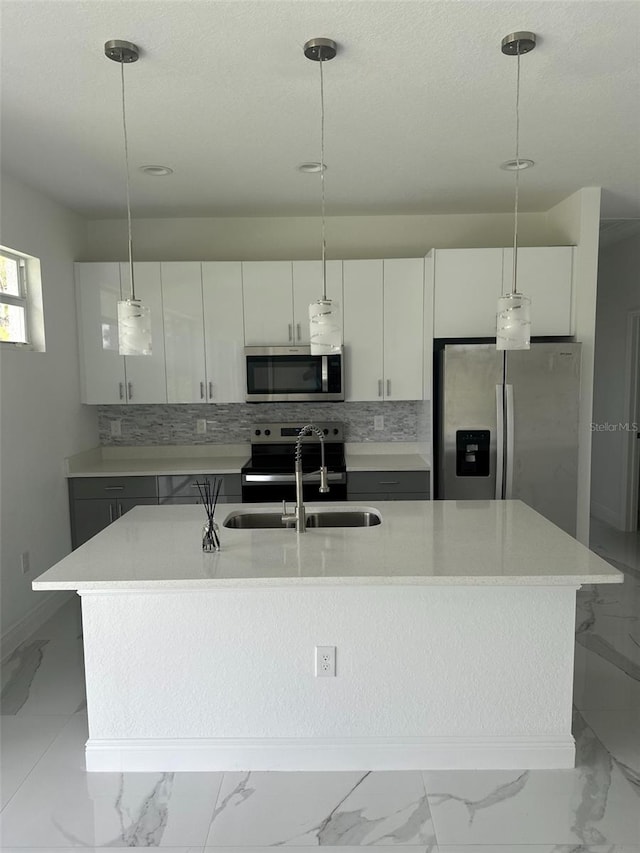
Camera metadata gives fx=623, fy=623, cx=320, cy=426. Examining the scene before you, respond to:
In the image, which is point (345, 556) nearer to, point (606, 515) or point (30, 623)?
point (30, 623)

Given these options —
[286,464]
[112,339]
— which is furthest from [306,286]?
[112,339]

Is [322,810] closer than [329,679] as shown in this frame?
Yes

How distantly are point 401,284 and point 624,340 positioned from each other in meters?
2.69

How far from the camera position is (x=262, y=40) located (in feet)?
7.09

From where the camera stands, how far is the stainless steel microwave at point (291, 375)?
445cm

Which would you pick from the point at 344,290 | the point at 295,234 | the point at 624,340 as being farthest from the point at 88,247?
the point at 624,340

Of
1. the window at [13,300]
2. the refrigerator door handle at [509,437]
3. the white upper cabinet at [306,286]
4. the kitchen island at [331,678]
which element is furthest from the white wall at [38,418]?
the refrigerator door handle at [509,437]

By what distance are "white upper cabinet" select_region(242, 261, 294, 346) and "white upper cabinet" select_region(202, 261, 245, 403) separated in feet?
0.19

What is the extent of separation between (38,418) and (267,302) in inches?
67.8

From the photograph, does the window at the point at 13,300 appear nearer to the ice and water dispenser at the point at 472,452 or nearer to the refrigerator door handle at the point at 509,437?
the ice and water dispenser at the point at 472,452

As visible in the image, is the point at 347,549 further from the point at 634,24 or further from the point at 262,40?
the point at 634,24

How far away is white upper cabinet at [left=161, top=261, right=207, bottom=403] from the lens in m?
4.46

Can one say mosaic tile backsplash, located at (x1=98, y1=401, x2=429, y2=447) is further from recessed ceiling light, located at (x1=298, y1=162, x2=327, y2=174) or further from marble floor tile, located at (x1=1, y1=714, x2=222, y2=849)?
marble floor tile, located at (x1=1, y1=714, x2=222, y2=849)

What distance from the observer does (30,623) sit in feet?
12.3
